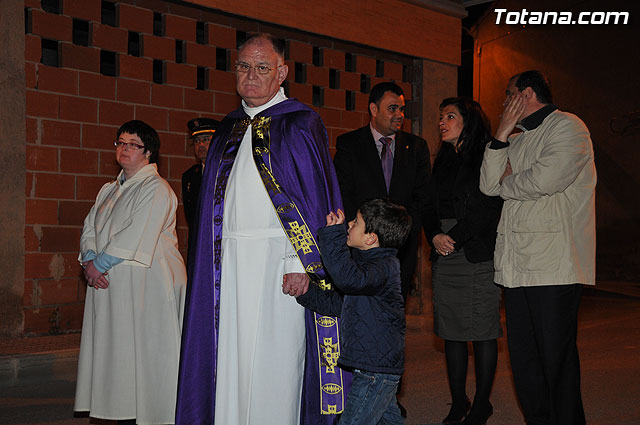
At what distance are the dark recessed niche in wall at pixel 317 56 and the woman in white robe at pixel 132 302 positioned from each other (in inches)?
179

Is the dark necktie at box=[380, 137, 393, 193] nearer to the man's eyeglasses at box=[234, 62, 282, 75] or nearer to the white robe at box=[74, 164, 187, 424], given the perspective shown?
the white robe at box=[74, 164, 187, 424]

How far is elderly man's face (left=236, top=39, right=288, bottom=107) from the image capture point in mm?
3500

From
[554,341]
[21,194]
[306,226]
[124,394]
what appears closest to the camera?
[306,226]

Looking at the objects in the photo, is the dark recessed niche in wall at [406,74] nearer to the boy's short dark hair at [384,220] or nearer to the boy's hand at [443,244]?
the boy's hand at [443,244]

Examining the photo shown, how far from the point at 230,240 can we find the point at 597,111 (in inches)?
508

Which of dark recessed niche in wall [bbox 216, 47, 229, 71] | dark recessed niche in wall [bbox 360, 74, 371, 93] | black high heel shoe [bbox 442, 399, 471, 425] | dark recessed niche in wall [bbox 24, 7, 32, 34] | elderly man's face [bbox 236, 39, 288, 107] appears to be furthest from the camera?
dark recessed niche in wall [bbox 360, 74, 371, 93]

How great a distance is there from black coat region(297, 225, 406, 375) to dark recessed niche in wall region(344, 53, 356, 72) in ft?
20.1

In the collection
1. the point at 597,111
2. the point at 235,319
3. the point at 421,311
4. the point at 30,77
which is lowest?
the point at 421,311

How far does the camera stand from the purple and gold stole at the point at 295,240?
133 inches

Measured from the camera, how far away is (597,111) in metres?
14.8

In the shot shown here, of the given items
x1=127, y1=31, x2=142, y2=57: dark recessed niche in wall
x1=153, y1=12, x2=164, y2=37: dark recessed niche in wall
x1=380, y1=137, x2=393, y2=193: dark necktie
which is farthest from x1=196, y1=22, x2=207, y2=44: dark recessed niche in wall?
x1=380, y1=137, x2=393, y2=193: dark necktie

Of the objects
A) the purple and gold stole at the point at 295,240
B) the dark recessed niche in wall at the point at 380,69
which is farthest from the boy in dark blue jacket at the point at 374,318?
the dark recessed niche in wall at the point at 380,69

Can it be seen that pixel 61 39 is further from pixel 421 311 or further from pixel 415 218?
pixel 421 311

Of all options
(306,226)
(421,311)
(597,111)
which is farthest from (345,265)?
(597,111)
